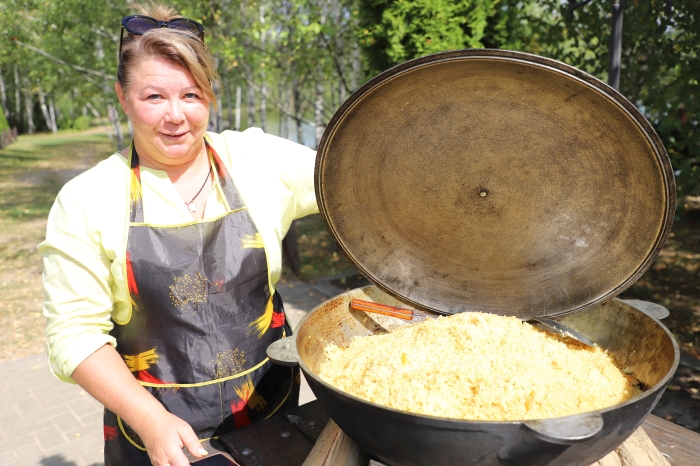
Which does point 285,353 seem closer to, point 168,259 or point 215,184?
point 168,259

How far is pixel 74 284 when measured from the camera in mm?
1585

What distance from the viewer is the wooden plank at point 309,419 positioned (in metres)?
1.71

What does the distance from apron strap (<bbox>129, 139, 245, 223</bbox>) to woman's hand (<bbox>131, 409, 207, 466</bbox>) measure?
611 millimetres

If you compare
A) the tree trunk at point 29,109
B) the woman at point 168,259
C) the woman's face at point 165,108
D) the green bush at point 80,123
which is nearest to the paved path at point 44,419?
the woman at point 168,259

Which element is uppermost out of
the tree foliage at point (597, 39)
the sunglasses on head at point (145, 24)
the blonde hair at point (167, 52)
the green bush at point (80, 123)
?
the tree foliage at point (597, 39)

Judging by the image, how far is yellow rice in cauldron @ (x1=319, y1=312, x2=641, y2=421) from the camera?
1.29 metres

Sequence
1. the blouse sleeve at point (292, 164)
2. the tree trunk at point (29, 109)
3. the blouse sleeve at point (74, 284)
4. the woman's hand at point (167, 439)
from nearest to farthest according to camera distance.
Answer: the woman's hand at point (167, 439) → the blouse sleeve at point (74, 284) → the blouse sleeve at point (292, 164) → the tree trunk at point (29, 109)

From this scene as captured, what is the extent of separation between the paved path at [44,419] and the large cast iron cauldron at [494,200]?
2987 mm

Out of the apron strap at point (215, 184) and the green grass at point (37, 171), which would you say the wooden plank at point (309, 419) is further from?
the green grass at point (37, 171)

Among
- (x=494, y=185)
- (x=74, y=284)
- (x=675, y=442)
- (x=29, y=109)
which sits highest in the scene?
(x=494, y=185)

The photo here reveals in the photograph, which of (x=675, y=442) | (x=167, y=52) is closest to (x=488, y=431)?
A: (x=675, y=442)

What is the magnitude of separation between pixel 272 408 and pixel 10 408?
11.7 feet

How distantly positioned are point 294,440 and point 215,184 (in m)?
0.87

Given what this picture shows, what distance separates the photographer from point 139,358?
178 cm
